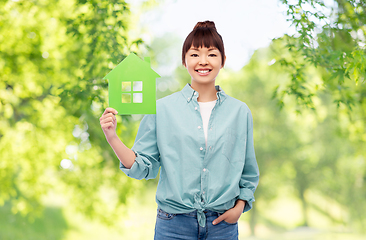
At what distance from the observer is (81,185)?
655 cm

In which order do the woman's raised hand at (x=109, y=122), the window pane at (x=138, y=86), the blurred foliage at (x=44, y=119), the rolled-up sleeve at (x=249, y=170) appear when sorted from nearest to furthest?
the woman's raised hand at (x=109, y=122), the window pane at (x=138, y=86), the rolled-up sleeve at (x=249, y=170), the blurred foliage at (x=44, y=119)

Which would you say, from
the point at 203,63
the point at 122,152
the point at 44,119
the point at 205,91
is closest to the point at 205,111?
the point at 205,91

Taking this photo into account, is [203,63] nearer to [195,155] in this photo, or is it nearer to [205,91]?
[205,91]

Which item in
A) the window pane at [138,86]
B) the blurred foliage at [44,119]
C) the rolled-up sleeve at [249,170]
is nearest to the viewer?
the window pane at [138,86]

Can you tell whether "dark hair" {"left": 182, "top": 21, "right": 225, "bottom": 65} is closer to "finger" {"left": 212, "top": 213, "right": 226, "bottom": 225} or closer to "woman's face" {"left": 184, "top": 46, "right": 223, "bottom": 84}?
"woman's face" {"left": 184, "top": 46, "right": 223, "bottom": 84}

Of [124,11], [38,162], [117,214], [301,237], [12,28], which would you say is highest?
[12,28]

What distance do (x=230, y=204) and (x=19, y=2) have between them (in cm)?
481

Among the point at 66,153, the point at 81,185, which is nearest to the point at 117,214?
the point at 81,185

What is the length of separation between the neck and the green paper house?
0.86ft

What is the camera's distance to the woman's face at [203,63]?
5.06 ft

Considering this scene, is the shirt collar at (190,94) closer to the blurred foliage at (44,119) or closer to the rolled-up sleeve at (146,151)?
the rolled-up sleeve at (146,151)

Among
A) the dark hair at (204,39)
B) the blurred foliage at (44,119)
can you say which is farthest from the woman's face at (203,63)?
the blurred foliage at (44,119)

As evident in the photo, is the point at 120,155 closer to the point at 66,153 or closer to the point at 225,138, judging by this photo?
the point at 225,138

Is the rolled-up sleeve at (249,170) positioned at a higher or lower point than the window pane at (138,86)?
lower
